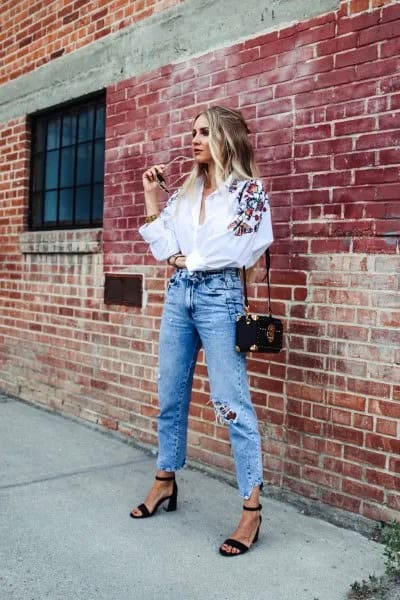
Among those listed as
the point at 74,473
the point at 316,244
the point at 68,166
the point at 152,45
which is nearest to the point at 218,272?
the point at 316,244

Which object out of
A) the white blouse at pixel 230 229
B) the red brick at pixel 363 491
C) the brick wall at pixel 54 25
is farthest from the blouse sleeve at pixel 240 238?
the brick wall at pixel 54 25

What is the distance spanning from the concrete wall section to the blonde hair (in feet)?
3.17

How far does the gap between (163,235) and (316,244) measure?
0.86m

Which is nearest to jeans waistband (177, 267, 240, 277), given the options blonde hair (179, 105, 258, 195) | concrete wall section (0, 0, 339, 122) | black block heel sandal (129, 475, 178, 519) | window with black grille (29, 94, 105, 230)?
blonde hair (179, 105, 258, 195)

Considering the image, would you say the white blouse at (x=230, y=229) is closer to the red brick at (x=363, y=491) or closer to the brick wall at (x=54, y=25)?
the red brick at (x=363, y=491)

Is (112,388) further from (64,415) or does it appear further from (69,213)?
(69,213)

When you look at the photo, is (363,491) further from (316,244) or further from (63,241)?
(63,241)

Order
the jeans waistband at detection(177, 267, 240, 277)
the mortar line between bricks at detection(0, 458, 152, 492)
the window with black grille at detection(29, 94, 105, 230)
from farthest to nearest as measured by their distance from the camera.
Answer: the window with black grille at detection(29, 94, 105, 230) → the mortar line between bricks at detection(0, 458, 152, 492) → the jeans waistband at detection(177, 267, 240, 277)

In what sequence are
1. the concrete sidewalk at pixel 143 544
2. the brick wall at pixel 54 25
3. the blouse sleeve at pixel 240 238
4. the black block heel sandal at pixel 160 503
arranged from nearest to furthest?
the concrete sidewalk at pixel 143 544 → the blouse sleeve at pixel 240 238 → the black block heel sandal at pixel 160 503 → the brick wall at pixel 54 25

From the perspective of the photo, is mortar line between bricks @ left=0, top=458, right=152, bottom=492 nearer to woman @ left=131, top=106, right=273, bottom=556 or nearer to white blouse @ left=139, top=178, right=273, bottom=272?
woman @ left=131, top=106, right=273, bottom=556

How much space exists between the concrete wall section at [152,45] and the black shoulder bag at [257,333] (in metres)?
1.71

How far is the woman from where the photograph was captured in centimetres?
289

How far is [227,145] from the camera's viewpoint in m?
3.01

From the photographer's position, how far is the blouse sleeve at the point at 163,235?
3.17m
